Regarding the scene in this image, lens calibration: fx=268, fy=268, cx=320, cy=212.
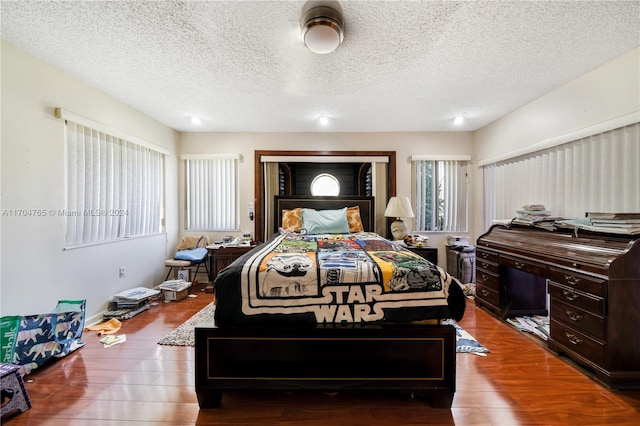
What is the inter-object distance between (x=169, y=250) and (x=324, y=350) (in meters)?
3.47

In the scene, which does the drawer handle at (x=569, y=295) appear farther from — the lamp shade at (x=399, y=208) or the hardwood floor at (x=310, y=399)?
the lamp shade at (x=399, y=208)

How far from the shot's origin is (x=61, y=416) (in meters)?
1.48

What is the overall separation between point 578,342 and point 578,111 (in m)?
2.04

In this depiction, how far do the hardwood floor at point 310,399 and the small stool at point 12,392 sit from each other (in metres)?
0.06

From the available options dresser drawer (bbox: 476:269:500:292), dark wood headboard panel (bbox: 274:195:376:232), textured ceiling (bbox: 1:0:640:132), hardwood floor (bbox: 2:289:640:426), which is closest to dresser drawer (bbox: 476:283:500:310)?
dresser drawer (bbox: 476:269:500:292)

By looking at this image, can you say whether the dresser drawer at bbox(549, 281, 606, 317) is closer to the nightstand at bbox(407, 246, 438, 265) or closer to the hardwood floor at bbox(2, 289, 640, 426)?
the hardwood floor at bbox(2, 289, 640, 426)

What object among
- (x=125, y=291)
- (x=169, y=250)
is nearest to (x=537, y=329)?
(x=125, y=291)

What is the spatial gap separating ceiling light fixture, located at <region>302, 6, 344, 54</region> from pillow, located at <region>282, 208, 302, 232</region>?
2.45 m

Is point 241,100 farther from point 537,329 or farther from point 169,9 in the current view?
point 537,329

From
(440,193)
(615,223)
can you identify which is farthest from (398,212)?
(615,223)

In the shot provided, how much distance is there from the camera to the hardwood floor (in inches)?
57.6

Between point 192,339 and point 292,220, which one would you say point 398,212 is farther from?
point 192,339

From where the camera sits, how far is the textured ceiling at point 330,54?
1.66 metres

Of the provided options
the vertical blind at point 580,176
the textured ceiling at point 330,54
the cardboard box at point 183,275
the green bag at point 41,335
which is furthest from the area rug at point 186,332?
the vertical blind at point 580,176
